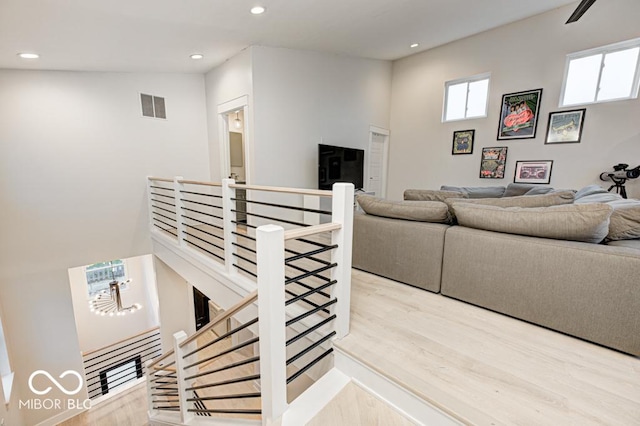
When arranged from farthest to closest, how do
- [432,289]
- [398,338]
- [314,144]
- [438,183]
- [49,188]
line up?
Answer: [438,183]
[314,144]
[49,188]
[432,289]
[398,338]

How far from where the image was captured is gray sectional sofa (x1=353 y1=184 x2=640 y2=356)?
148 centimetres

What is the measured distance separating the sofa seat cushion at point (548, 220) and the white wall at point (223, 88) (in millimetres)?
2900

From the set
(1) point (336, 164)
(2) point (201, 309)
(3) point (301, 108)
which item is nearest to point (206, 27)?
(3) point (301, 108)

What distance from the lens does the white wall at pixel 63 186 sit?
337cm

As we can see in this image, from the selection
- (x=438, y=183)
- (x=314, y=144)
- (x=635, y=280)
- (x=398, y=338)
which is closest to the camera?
(x=635, y=280)

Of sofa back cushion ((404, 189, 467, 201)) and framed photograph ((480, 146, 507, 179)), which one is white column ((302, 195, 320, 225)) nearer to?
sofa back cushion ((404, 189, 467, 201))

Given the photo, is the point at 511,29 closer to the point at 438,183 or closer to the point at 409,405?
the point at 438,183

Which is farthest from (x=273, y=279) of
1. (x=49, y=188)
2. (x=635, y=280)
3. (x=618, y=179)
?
(x=618, y=179)

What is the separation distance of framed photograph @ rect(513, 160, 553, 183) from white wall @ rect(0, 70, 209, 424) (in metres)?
5.67

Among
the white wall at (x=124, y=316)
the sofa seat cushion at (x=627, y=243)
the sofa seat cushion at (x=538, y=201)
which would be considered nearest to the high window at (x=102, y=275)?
the white wall at (x=124, y=316)

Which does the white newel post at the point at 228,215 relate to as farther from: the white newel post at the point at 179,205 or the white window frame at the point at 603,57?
the white window frame at the point at 603,57

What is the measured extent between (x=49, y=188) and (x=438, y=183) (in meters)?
6.21

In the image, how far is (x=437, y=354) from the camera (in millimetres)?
1480

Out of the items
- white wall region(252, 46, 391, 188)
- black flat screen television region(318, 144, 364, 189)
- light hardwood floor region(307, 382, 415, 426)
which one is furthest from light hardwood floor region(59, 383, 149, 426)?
black flat screen television region(318, 144, 364, 189)
